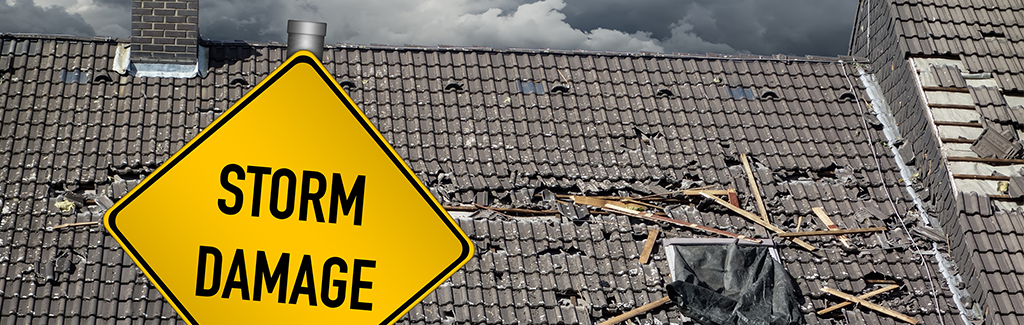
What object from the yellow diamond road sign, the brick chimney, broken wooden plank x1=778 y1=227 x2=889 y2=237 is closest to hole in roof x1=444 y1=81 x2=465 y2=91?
the brick chimney

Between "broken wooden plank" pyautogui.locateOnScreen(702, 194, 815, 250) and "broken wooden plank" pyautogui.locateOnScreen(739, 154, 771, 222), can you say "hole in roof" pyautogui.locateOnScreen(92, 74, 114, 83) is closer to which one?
"broken wooden plank" pyautogui.locateOnScreen(702, 194, 815, 250)

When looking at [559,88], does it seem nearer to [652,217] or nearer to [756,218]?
[652,217]

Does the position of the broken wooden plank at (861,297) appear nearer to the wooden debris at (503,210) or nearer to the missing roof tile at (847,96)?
the wooden debris at (503,210)

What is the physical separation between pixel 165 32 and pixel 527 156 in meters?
4.63

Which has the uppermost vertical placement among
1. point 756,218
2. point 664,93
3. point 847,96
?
point 664,93

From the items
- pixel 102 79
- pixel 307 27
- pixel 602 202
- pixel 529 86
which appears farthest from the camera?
pixel 529 86

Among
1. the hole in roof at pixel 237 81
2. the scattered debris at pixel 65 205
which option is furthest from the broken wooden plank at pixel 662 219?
the scattered debris at pixel 65 205

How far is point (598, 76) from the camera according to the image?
33.9 ft

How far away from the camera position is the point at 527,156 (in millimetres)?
8922

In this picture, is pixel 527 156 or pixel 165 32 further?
pixel 165 32

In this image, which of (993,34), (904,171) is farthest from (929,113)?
(993,34)

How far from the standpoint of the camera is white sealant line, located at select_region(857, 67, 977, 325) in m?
8.10

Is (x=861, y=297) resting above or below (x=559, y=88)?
below

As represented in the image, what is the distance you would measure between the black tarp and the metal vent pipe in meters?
5.00
